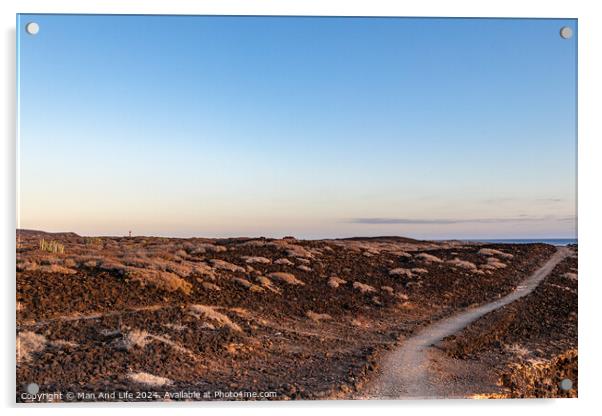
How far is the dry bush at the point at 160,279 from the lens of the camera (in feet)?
23.1

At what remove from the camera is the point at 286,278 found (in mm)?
7680

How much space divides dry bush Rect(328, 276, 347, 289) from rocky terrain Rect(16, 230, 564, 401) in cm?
2

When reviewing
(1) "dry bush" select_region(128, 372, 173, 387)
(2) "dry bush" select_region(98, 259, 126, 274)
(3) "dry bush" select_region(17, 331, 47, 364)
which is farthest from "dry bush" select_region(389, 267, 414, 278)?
(3) "dry bush" select_region(17, 331, 47, 364)

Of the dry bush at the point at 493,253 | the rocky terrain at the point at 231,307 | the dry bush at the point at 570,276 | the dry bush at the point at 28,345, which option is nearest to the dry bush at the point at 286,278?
the rocky terrain at the point at 231,307

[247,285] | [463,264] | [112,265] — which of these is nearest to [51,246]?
[112,265]

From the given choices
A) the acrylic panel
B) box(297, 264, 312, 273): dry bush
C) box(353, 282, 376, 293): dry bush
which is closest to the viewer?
the acrylic panel

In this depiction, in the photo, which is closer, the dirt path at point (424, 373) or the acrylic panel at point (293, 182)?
the dirt path at point (424, 373)

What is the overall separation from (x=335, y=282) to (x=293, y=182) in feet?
5.74

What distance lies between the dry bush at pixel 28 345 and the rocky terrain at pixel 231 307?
0.02m

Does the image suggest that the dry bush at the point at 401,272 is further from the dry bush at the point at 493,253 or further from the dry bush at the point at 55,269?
the dry bush at the point at 55,269

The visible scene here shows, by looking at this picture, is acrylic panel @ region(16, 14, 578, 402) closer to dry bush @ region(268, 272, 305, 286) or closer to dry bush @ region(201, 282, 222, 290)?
dry bush @ region(201, 282, 222, 290)

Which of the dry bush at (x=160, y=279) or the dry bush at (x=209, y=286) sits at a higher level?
the dry bush at (x=160, y=279)

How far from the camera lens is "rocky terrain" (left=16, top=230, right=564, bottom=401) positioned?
637 centimetres

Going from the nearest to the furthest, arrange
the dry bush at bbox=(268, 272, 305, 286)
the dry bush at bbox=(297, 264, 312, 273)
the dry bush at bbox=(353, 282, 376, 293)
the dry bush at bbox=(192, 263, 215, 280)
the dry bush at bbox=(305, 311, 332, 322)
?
1. the dry bush at bbox=(192, 263, 215, 280)
2. the dry bush at bbox=(305, 311, 332, 322)
3. the dry bush at bbox=(353, 282, 376, 293)
4. the dry bush at bbox=(268, 272, 305, 286)
5. the dry bush at bbox=(297, 264, 312, 273)
